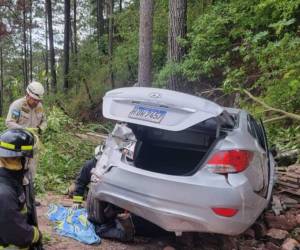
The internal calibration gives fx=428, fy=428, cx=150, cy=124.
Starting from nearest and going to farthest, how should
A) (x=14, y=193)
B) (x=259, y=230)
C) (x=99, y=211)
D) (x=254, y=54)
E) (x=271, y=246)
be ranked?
1. (x=14, y=193)
2. (x=99, y=211)
3. (x=271, y=246)
4. (x=259, y=230)
5. (x=254, y=54)

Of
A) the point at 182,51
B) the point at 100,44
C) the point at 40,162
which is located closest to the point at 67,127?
the point at 40,162

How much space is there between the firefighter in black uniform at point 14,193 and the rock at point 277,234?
3.04m

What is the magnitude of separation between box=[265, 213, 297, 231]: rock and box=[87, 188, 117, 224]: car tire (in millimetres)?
1977

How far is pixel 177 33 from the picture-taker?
40.9 feet

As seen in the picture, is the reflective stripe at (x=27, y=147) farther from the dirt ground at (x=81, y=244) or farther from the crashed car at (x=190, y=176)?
the dirt ground at (x=81, y=244)

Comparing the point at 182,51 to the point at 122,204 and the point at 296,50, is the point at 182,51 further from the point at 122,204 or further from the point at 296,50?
the point at 122,204

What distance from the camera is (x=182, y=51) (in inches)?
492

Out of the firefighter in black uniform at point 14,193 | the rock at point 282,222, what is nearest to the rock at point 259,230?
the rock at point 282,222

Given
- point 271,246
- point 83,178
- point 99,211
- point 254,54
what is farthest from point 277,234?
point 254,54

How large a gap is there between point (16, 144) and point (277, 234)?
3.45 meters

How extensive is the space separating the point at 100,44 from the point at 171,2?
44.4 feet

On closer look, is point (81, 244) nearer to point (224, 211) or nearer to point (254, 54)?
point (224, 211)

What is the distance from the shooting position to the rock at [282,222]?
5.38 metres

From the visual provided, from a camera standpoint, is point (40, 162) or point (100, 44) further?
point (100, 44)
